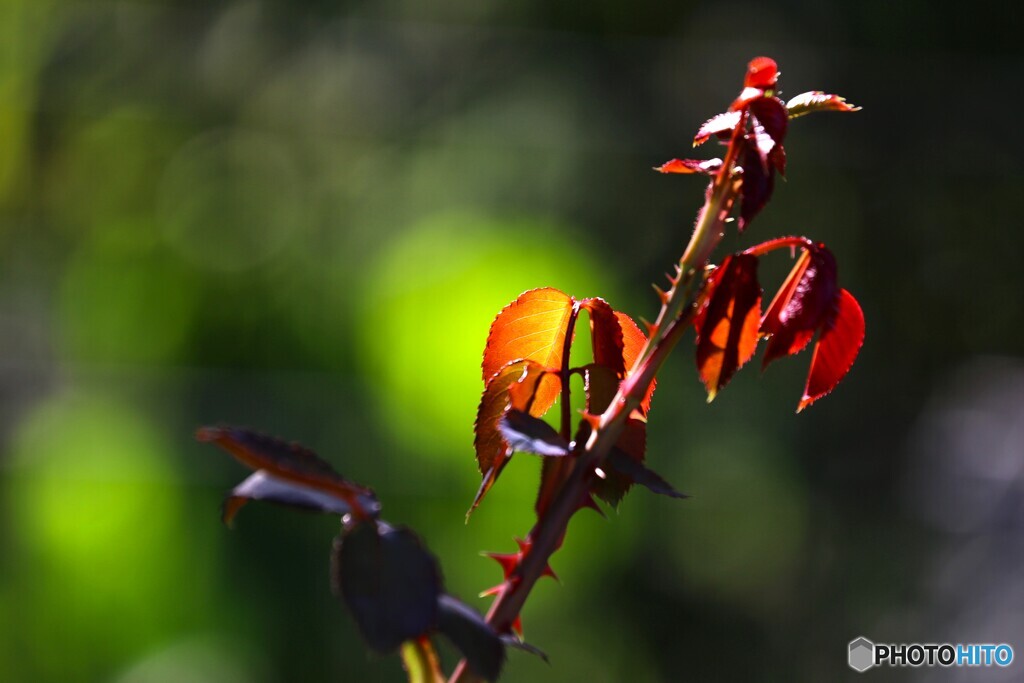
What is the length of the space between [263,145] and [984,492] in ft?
6.75

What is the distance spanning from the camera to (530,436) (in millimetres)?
244

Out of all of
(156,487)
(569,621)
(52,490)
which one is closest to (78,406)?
(52,490)

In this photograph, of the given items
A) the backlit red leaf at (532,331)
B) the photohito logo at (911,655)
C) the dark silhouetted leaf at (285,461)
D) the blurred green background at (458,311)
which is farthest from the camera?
the blurred green background at (458,311)

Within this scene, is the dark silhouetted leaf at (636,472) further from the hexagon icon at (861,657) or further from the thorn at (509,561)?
the hexagon icon at (861,657)

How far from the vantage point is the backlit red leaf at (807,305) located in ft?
0.83

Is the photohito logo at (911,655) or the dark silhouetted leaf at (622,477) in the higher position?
the dark silhouetted leaf at (622,477)

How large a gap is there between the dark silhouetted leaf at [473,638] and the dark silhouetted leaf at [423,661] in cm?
2

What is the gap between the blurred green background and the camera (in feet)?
7.02

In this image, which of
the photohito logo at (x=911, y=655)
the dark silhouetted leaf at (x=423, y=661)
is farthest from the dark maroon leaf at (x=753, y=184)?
the photohito logo at (x=911, y=655)

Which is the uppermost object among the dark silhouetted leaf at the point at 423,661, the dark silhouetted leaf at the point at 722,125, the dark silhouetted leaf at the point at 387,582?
the dark silhouetted leaf at the point at 722,125

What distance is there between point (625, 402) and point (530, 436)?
0.07ft

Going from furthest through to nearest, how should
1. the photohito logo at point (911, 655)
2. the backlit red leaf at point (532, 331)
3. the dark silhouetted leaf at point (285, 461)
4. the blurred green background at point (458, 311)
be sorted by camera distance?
1. the blurred green background at point (458, 311)
2. the photohito logo at point (911, 655)
3. the backlit red leaf at point (532, 331)
4. the dark silhouetted leaf at point (285, 461)

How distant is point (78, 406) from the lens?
2.44 m

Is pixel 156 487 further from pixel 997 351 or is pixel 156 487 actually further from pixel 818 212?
pixel 997 351
